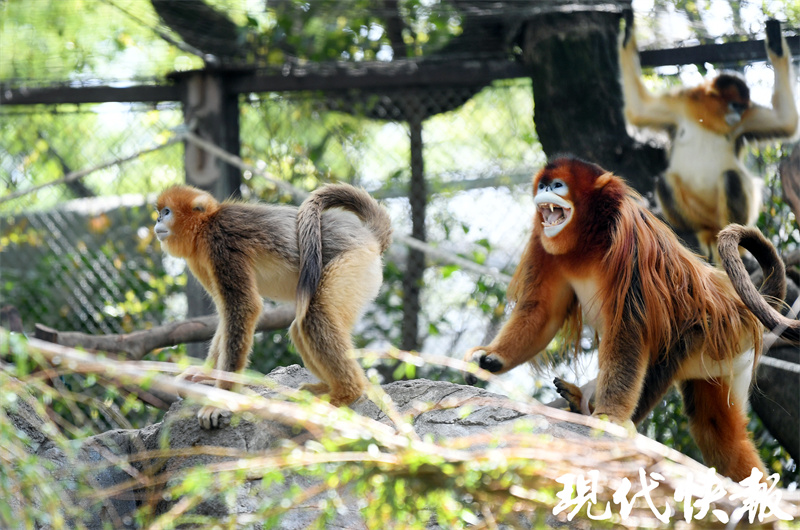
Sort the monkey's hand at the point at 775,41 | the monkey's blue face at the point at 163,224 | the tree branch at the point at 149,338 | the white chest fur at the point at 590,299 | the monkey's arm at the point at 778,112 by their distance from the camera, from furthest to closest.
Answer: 1. the monkey's arm at the point at 778,112
2. the monkey's hand at the point at 775,41
3. the tree branch at the point at 149,338
4. the monkey's blue face at the point at 163,224
5. the white chest fur at the point at 590,299

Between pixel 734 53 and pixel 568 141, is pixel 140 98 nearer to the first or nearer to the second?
pixel 568 141

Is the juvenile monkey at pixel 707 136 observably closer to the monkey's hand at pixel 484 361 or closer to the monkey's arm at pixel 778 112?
the monkey's arm at pixel 778 112

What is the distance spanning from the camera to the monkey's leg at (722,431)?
2890 millimetres

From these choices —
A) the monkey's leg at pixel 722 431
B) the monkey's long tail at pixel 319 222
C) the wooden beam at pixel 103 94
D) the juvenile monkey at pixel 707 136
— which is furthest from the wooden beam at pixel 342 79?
the monkey's leg at pixel 722 431

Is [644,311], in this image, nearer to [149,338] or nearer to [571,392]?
[571,392]

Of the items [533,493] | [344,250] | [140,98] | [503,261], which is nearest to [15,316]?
[140,98]

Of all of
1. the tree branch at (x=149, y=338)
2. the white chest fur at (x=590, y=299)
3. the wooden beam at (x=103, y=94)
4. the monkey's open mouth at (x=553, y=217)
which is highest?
the wooden beam at (x=103, y=94)

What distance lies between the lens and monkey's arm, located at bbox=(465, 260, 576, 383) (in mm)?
3078

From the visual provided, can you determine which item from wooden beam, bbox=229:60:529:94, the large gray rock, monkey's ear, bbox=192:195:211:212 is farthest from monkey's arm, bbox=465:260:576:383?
wooden beam, bbox=229:60:529:94

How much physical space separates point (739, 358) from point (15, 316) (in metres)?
3.30

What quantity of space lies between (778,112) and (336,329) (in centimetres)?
310

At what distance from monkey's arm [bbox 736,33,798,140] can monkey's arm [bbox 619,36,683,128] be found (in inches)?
16.5

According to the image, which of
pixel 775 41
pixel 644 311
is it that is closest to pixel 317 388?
pixel 644 311

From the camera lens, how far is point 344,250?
10.1 ft
